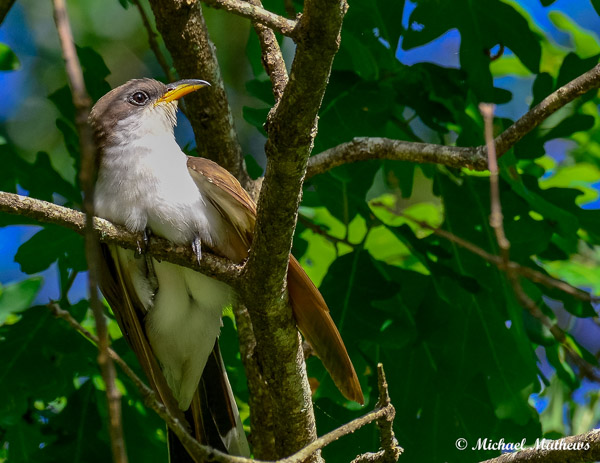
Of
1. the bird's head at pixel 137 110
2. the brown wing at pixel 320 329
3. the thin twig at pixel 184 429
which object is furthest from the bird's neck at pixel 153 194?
the thin twig at pixel 184 429

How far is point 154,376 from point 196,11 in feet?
6.41

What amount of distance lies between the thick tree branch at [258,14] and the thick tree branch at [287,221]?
0.22 metres

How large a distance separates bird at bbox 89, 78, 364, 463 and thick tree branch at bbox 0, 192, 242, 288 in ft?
0.24

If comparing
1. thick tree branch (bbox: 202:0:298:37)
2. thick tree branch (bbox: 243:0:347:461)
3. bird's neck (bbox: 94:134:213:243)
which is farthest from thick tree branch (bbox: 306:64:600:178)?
thick tree branch (bbox: 202:0:298:37)

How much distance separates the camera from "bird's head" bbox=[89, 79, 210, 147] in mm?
4297

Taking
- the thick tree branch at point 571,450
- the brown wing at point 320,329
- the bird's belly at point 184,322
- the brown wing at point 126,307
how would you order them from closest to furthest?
the thick tree branch at point 571,450
the brown wing at point 320,329
the brown wing at point 126,307
the bird's belly at point 184,322

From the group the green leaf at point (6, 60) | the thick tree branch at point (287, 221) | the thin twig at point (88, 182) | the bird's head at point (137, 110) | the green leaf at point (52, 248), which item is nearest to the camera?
the thin twig at point (88, 182)

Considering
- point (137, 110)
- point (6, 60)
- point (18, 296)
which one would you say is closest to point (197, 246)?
point (137, 110)

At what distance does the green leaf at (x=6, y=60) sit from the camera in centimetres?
464

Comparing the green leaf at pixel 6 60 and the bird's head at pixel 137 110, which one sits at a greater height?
the green leaf at pixel 6 60

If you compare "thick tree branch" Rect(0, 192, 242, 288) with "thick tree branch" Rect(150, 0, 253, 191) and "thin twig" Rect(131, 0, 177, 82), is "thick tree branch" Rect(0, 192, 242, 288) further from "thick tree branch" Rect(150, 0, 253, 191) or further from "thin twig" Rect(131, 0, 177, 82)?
"thin twig" Rect(131, 0, 177, 82)

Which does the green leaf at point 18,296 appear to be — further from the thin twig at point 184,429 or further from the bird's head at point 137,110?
the thin twig at point 184,429

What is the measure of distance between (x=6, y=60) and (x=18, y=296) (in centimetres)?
134

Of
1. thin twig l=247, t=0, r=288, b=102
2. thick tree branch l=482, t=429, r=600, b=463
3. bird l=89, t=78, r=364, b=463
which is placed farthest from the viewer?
bird l=89, t=78, r=364, b=463
